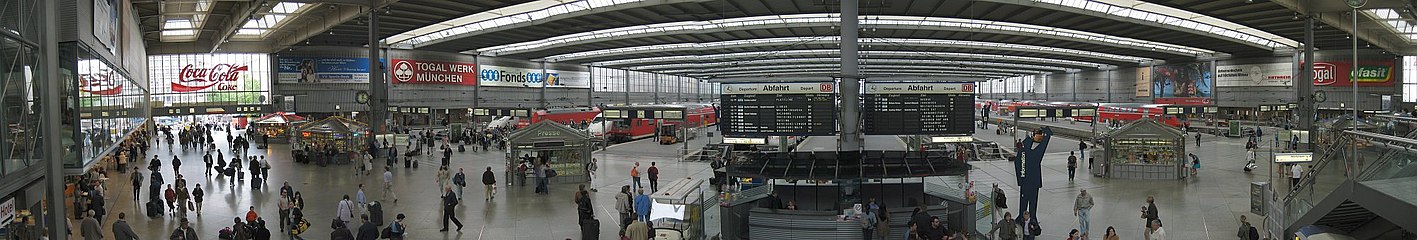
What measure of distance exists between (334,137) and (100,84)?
14.1 meters

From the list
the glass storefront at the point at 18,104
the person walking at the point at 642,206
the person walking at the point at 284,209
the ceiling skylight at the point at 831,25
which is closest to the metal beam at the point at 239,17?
the ceiling skylight at the point at 831,25

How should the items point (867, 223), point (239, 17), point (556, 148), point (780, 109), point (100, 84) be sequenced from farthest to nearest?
1. point (239, 17)
2. point (556, 148)
3. point (100, 84)
4. point (780, 109)
5. point (867, 223)

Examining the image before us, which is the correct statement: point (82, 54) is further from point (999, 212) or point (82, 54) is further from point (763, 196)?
point (999, 212)

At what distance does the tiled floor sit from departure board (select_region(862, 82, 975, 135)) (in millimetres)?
1634

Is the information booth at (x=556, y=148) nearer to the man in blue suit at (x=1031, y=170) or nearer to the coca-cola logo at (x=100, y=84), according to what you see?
the coca-cola logo at (x=100, y=84)

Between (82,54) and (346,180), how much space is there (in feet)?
32.6

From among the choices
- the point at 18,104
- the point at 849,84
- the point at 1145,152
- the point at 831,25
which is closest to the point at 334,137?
the point at 831,25

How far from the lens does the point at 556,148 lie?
75.3 ft

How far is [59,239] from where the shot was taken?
11.9 m

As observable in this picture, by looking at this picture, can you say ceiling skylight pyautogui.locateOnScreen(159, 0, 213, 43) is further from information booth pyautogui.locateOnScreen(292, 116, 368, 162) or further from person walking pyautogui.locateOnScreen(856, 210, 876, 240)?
person walking pyautogui.locateOnScreen(856, 210, 876, 240)

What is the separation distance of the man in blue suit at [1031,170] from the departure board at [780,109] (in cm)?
399

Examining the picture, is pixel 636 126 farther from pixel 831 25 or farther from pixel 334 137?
pixel 334 137

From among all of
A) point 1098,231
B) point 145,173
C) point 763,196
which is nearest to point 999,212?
→ point 1098,231

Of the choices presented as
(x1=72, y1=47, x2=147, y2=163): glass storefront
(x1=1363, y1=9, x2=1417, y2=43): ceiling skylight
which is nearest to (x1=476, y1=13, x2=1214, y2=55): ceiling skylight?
(x1=1363, y1=9, x2=1417, y2=43): ceiling skylight
